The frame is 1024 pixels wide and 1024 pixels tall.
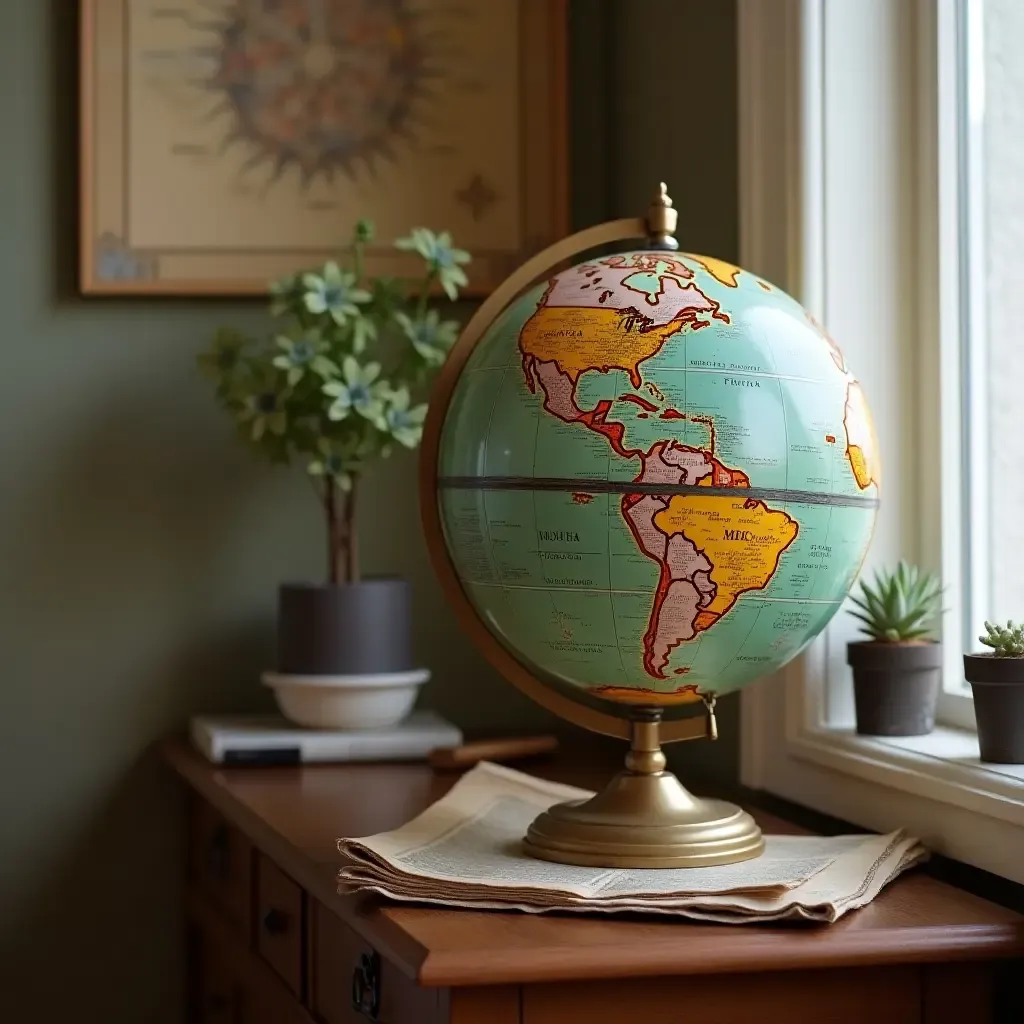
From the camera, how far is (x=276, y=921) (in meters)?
1.59

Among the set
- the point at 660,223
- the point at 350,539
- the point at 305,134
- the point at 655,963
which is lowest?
the point at 655,963

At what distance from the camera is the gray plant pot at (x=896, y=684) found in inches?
57.7

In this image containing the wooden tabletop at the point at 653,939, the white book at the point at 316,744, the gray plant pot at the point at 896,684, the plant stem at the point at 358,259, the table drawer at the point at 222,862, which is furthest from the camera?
the plant stem at the point at 358,259

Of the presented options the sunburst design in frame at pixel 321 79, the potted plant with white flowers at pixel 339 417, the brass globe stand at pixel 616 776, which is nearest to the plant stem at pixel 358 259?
the potted plant with white flowers at pixel 339 417

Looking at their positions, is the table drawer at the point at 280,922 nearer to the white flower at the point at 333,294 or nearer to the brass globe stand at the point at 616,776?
the brass globe stand at the point at 616,776

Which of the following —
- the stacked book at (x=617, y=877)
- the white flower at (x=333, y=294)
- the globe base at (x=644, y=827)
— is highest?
the white flower at (x=333, y=294)

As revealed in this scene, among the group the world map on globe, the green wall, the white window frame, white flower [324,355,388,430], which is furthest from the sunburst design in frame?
the world map on globe

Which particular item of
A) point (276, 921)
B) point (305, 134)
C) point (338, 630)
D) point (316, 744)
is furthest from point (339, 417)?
point (276, 921)

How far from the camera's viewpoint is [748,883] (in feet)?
3.78

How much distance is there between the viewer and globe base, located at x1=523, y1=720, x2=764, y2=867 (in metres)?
1.23

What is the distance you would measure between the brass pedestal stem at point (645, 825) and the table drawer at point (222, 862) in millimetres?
636

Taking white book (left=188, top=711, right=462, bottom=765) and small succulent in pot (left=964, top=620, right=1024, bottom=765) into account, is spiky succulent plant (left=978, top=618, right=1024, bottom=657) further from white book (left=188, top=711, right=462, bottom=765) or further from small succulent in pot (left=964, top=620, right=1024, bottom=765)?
white book (left=188, top=711, right=462, bottom=765)

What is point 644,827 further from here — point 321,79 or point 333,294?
point 321,79

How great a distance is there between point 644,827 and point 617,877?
0.06 metres
